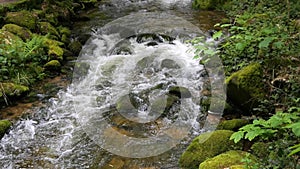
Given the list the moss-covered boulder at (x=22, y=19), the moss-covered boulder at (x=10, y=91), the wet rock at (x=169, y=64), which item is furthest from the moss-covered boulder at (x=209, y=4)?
the moss-covered boulder at (x=10, y=91)

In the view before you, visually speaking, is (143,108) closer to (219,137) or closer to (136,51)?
(219,137)

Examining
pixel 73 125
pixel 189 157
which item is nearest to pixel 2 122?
pixel 73 125

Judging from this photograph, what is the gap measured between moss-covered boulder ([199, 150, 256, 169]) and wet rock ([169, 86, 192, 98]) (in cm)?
231

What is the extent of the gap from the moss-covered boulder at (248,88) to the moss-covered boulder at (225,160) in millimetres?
1343

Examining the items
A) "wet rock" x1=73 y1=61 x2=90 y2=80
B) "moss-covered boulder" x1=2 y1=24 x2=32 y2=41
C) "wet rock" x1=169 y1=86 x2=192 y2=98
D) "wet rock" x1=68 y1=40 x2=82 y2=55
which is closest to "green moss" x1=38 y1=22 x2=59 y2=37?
"moss-covered boulder" x1=2 y1=24 x2=32 y2=41

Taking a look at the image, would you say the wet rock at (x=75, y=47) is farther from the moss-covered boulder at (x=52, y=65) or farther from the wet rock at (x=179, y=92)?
the wet rock at (x=179, y=92)

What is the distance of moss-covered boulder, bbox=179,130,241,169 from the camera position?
417cm

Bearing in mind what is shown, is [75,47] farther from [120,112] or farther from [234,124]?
[234,124]

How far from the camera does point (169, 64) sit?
760 cm

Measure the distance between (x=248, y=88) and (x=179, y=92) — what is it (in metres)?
1.56

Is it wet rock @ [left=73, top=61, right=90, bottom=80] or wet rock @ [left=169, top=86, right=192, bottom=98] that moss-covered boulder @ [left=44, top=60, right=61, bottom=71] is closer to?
wet rock @ [left=73, top=61, right=90, bottom=80]

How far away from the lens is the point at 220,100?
18.6ft

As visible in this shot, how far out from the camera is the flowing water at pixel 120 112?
477cm

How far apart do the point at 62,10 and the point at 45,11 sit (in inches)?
29.2
